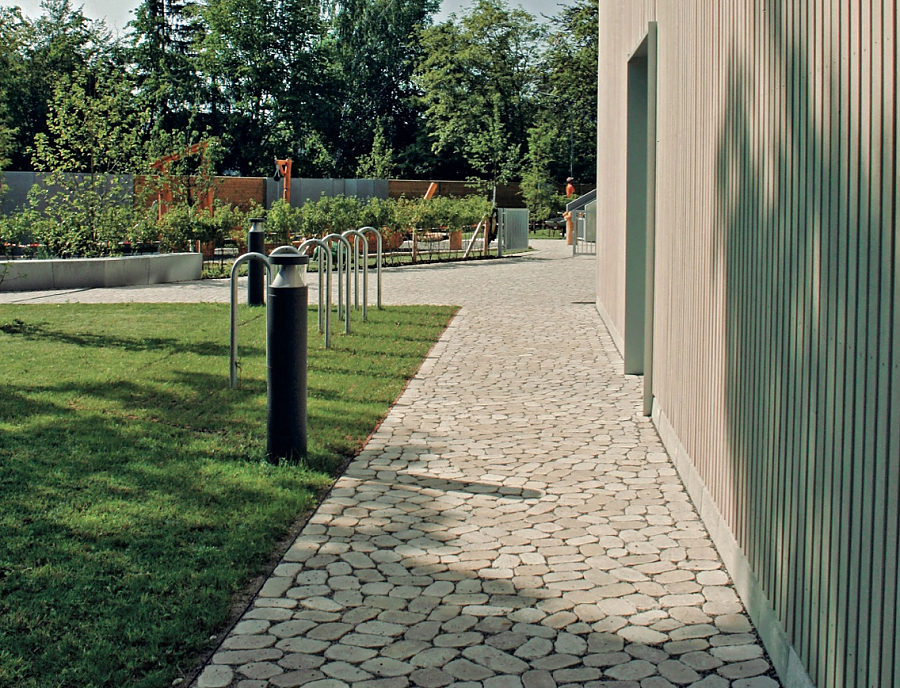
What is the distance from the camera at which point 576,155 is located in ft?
203

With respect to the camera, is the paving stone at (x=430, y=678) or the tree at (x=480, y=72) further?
the tree at (x=480, y=72)

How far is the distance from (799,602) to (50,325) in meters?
10.7

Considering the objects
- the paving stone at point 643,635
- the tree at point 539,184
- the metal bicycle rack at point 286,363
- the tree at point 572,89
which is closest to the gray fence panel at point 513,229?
the tree at point 539,184

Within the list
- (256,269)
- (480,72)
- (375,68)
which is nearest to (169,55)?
(375,68)

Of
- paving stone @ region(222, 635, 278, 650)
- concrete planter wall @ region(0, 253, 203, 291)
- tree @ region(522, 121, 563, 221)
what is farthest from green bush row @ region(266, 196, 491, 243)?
paving stone @ region(222, 635, 278, 650)

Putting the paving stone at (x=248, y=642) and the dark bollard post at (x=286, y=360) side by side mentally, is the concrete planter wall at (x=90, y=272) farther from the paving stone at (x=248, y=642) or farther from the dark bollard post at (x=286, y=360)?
the paving stone at (x=248, y=642)

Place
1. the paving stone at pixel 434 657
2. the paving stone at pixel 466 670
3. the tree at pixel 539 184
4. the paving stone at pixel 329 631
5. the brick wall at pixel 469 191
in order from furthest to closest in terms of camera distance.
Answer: the brick wall at pixel 469 191, the tree at pixel 539 184, the paving stone at pixel 329 631, the paving stone at pixel 434 657, the paving stone at pixel 466 670

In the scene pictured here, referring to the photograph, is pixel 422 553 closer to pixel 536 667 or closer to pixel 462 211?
pixel 536 667

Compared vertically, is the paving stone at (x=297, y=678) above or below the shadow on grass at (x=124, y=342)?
below

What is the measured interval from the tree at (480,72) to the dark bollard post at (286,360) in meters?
54.7

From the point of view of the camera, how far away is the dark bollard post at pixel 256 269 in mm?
13430

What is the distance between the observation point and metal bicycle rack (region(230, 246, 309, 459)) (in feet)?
18.4

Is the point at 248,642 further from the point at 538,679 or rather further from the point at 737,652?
the point at 737,652

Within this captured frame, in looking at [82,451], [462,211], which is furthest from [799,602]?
[462,211]
